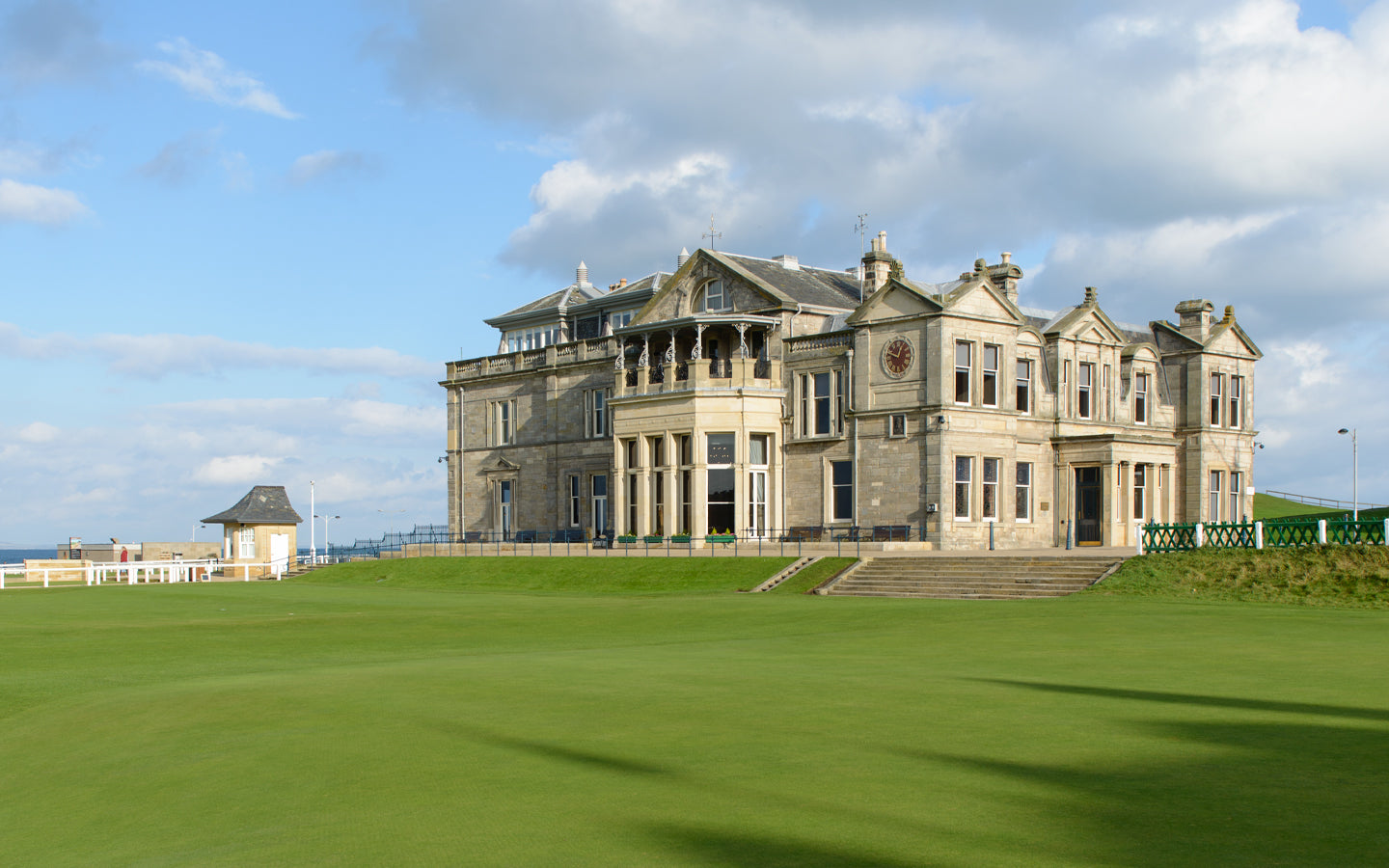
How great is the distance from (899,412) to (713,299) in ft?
34.8

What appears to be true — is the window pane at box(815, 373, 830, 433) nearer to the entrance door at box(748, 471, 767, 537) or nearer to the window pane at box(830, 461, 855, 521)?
the window pane at box(830, 461, 855, 521)

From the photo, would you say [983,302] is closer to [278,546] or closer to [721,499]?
[721,499]

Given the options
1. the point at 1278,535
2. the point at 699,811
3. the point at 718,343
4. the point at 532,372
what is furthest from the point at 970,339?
the point at 699,811

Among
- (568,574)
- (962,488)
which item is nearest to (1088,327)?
(962,488)

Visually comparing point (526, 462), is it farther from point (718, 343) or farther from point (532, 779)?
point (532, 779)

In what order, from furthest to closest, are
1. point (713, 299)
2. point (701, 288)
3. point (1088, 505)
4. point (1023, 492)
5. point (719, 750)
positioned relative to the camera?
point (701, 288) → point (713, 299) → point (1088, 505) → point (1023, 492) → point (719, 750)

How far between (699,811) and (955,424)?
37217 millimetres

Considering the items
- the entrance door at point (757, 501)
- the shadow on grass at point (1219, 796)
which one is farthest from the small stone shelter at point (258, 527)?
the shadow on grass at point (1219, 796)

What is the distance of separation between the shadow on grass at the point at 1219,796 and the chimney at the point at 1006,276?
39297mm

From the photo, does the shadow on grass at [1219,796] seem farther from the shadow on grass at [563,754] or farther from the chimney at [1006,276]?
the chimney at [1006,276]

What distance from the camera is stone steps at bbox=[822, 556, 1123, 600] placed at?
33.3 metres

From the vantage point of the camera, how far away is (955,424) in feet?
146

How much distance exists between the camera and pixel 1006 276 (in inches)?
1946

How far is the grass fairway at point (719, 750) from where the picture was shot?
7.81m
